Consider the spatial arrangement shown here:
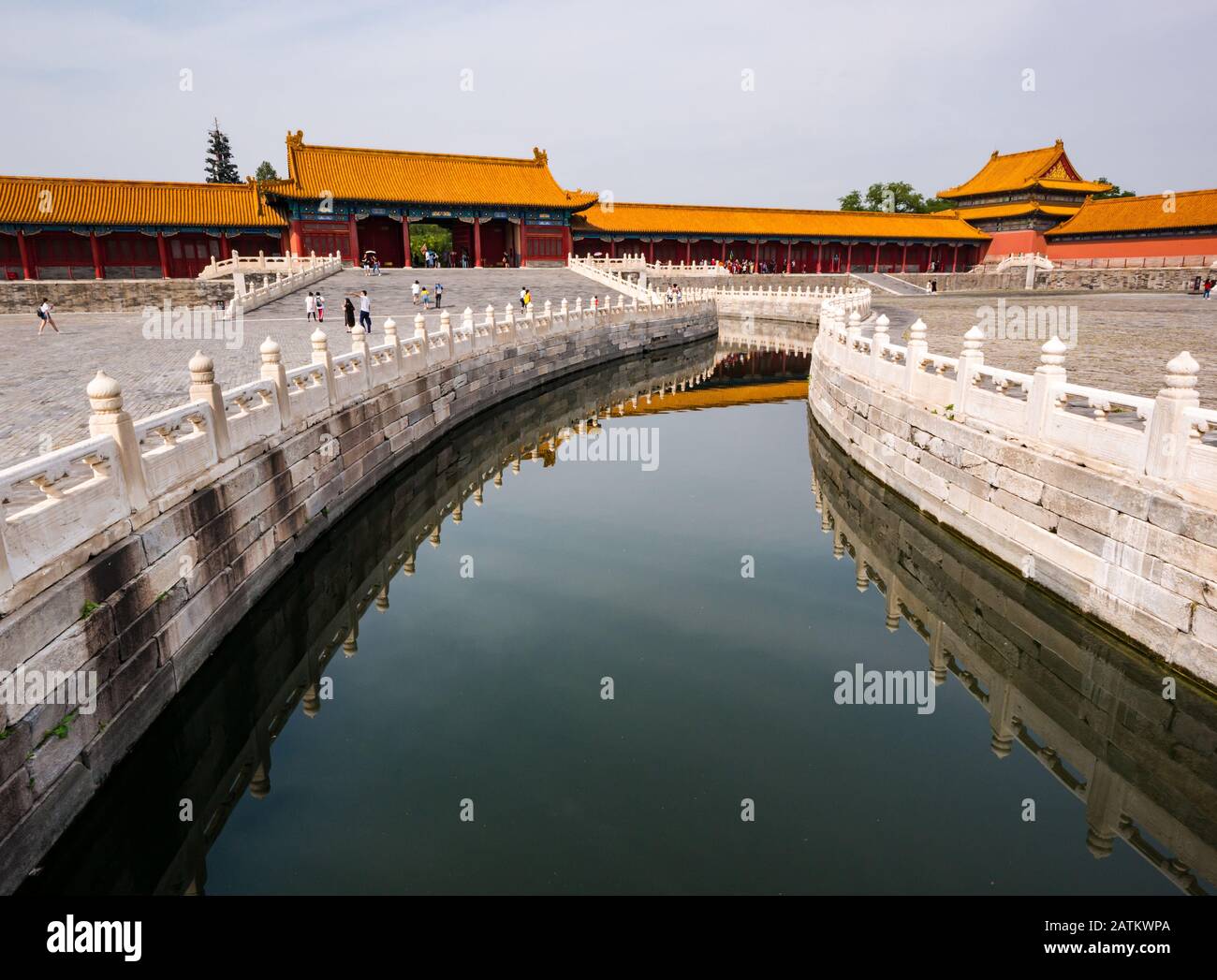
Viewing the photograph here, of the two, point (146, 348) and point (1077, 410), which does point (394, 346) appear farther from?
point (1077, 410)

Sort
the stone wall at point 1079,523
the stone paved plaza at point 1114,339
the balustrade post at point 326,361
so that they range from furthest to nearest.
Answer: the stone paved plaza at point 1114,339
the balustrade post at point 326,361
the stone wall at point 1079,523

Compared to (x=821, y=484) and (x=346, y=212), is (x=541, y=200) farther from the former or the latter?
(x=821, y=484)

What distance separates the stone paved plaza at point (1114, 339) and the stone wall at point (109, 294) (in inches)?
956

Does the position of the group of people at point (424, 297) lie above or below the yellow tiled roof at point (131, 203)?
below

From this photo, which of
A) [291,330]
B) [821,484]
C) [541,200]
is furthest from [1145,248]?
[291,330]

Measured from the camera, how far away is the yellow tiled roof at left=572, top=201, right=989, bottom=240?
150ft

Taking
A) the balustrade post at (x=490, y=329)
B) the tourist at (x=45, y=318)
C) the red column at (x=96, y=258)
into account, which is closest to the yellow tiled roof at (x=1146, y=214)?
the balustrade post at (x=490, y=329)

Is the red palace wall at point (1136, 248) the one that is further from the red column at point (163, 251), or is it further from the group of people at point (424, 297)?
the red column at point (163, 251)

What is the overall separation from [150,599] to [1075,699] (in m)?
8.13

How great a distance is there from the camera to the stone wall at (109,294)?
2570 cm

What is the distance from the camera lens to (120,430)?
6023 mm

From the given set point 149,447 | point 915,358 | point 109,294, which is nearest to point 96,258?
point 109,294

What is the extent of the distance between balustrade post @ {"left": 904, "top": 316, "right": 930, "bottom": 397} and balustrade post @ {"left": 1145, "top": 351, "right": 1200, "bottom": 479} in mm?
5175
